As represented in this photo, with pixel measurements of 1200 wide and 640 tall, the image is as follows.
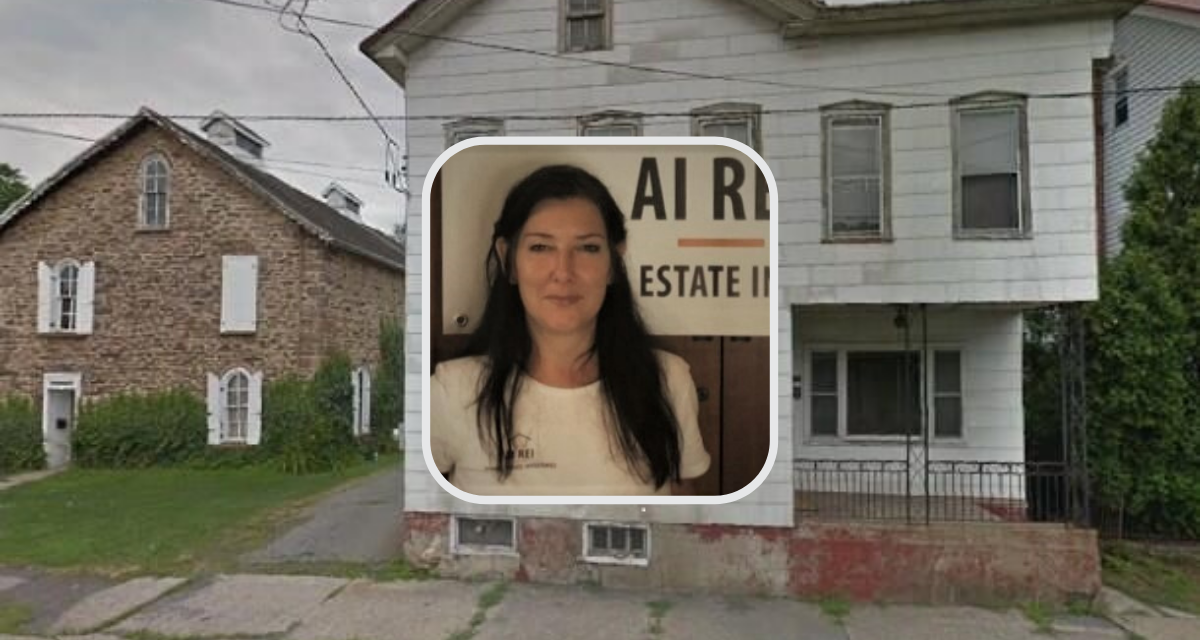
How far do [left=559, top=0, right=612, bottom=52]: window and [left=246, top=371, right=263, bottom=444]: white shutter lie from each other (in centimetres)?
1075

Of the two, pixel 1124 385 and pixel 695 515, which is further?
pixel 1124 385

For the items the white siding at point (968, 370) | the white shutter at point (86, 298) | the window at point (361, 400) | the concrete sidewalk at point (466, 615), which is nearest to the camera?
the concrete sidewalk at point (466, 615)

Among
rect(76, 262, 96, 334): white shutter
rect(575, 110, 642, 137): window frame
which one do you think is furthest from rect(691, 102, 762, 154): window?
rect(76, 262, 96, 334): white shutter

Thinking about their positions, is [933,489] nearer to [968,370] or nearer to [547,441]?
[968,370]

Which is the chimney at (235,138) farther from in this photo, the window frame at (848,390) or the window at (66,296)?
the window frame at (848,390)

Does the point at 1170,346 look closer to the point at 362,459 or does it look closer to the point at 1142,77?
the point at 1142,77

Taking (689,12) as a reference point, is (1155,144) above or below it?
below

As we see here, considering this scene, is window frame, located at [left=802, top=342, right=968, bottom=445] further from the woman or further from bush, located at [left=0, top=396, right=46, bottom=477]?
bush, located at [left=0, top=396, right=46, bottom=477]

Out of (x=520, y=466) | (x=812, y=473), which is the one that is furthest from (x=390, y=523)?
(x=520, y=466)

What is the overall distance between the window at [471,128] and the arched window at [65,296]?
12.6 metres

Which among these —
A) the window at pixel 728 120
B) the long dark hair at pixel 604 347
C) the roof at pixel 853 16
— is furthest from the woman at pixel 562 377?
the roof at pixel 853 16

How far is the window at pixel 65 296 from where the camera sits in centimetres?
1517

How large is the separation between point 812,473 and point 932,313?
216 centimetres

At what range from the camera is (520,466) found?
2.03 m
